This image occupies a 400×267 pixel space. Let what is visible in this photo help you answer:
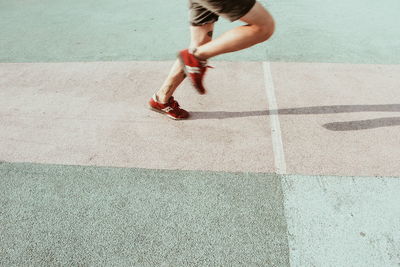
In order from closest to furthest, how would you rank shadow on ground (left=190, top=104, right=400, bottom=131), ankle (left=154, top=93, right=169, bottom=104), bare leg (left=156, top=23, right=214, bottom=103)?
bare leg (left=156, top=23, right=214, bottom=103)
ankle (left=154, top=93, right=169, bottom=104)
shadow on ground (left=190, top=104, right=400, bottom=131)

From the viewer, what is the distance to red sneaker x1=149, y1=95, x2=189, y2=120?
9.83 ft

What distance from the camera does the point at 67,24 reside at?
5.49 metres

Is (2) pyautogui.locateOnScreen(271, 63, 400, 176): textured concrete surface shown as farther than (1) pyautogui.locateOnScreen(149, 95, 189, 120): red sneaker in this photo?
No

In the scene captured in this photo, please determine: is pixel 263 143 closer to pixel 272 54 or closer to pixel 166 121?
pixel 166 121

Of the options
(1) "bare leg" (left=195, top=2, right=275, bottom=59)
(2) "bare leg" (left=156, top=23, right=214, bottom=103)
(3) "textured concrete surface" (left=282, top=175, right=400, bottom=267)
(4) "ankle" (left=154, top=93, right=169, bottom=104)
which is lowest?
(3) "textured concrete surface" (left=282, top=175, right=400, bottom=267)

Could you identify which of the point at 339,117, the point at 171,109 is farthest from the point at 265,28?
the point at 339,117

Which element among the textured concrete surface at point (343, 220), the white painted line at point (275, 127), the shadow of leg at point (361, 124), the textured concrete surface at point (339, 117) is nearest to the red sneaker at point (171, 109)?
the white painted line at point (275, 127)

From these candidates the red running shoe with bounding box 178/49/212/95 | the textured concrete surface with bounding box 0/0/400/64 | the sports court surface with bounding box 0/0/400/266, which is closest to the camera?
the sports court surface with bounding box 0/0/400/266

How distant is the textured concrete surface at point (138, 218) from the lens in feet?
6.12

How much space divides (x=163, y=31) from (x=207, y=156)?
319 cm

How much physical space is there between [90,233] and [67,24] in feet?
15.3

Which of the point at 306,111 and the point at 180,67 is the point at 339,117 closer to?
the point at 306,111

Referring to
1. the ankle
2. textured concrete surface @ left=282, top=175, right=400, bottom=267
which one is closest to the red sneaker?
the ankle

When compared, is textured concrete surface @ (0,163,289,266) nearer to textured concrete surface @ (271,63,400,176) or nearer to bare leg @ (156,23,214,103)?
textured concrete surface @ (271,63,400,176)
